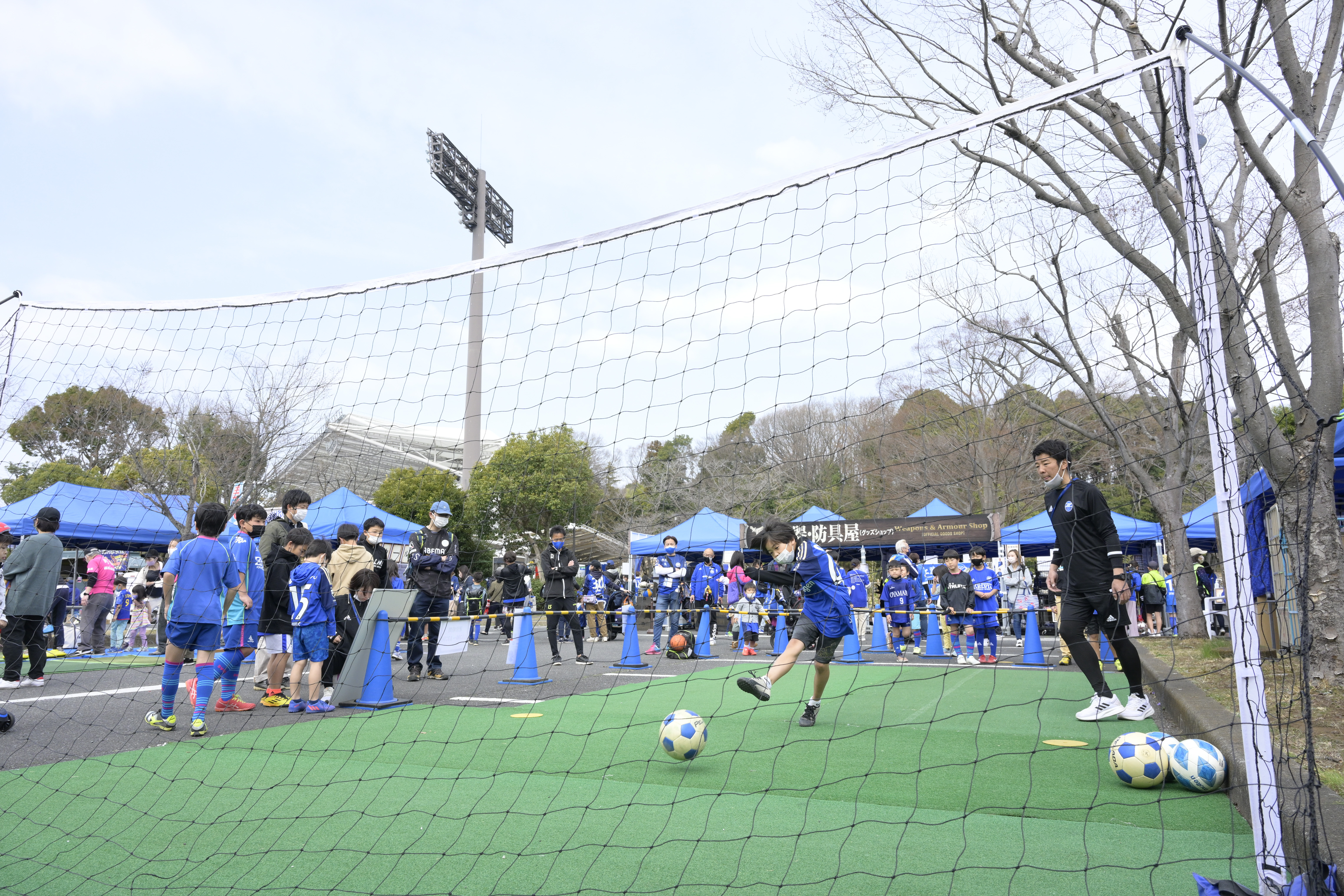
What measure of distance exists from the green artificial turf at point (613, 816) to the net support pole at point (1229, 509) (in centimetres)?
28

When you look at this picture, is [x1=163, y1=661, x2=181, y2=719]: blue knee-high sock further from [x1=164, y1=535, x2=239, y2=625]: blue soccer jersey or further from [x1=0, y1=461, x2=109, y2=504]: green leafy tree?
[x1=0, y1=461, x2=109, y2=504]: green leafy tree

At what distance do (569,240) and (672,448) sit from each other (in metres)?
4.06

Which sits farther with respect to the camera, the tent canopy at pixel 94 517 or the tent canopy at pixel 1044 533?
the tent canopy at pixel 1044 533

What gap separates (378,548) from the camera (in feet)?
27.0

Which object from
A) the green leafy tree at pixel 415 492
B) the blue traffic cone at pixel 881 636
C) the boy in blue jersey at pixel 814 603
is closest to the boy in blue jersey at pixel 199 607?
the boy in blue jersey at pixel 814 603

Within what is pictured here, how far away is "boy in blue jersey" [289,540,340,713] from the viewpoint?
6449 millimetres

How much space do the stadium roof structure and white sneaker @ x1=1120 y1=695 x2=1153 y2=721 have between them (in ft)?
16.2

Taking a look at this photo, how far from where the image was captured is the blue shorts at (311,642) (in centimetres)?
651

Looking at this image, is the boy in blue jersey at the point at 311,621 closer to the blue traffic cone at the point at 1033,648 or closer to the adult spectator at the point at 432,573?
the adult spectator at the point at 432,573

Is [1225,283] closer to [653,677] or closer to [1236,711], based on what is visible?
[1236,711]

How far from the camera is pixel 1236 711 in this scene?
4934mm

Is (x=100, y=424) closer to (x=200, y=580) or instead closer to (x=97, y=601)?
(x=97, y=601)

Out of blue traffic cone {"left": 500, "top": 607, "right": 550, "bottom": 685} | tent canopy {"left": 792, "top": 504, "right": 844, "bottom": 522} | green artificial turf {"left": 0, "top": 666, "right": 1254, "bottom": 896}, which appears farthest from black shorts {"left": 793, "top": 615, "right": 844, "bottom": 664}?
tent canopy {"left": 792, "top": 504, "right": 844, "bottom": 522}

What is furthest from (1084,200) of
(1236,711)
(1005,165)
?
(1236,711)
